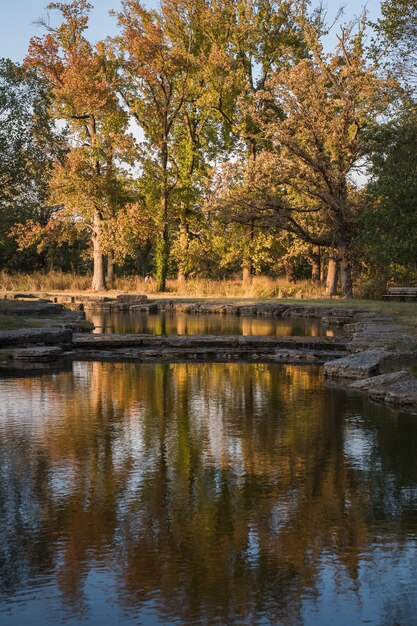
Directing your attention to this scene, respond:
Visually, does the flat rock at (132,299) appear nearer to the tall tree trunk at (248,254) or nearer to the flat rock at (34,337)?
the tall tree trunk at (248,254)

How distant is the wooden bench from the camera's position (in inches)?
1259

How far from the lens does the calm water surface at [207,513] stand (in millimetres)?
4391

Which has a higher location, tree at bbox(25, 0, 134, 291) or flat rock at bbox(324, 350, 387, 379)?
tree at bbox(25, 0, 134, 291)

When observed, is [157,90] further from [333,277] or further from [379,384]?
[379,384]

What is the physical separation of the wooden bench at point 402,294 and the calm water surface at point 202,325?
7.83 meters

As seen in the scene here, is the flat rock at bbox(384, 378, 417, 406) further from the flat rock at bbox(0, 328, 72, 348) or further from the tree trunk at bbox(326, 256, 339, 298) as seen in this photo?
the tree trunk at bbox(326, 256, 339, 298)

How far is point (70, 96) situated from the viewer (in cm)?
4044

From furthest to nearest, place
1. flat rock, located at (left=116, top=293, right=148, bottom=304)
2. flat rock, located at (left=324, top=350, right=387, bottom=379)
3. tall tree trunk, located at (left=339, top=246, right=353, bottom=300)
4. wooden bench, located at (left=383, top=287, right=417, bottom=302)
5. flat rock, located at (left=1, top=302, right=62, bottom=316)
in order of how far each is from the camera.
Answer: tall tree trunk, located at (left=339, top=246, right=353, bottom=300)
wooden bench, located at (left=383, top=287, right=417, bottom=302)
flat rock, located at (left=116, top=293, right=148, bottom=304)
flat rock, located at (left=1, top=302, right=62, bottom=316)
flat rock, located at (left=324, top=350, right=387, bottom=379)

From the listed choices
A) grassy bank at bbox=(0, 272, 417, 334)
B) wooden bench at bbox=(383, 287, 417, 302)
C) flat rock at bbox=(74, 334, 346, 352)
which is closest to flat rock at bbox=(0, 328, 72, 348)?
flat rock at bbox=(74, 334, 346, 352)

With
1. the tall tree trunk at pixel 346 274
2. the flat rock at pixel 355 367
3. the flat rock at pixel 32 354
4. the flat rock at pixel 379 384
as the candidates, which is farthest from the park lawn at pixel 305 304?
the flat rock at pixel 379 384

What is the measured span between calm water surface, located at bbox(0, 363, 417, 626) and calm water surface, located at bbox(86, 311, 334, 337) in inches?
401

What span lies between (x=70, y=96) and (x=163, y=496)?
3711cm

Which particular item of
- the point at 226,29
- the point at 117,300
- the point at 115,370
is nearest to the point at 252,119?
the point at 226,29

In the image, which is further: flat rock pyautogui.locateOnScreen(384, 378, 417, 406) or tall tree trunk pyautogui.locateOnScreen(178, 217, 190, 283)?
tall tree trunk pyautogui.locateOnScreen(178, 217, 190, 283)
